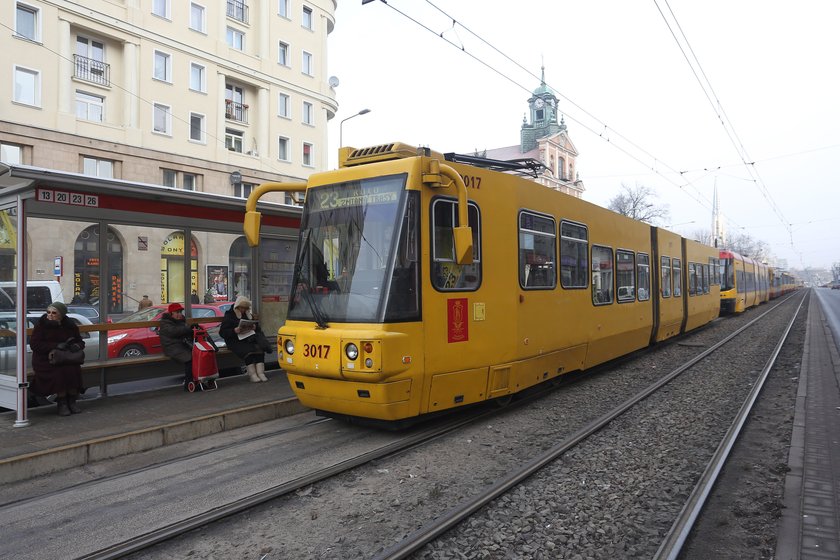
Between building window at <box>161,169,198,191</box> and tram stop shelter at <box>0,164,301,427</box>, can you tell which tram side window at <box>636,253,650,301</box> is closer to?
tram stop shelter at <box>0,164,301,427</box>

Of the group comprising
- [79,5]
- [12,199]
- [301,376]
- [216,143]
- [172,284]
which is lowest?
[301,376]

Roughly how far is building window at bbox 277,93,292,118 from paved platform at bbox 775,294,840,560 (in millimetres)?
32187

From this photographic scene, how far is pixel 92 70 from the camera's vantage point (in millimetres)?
26859

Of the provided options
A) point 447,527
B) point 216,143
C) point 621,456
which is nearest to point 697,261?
point 621,456

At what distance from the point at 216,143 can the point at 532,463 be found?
30387 mm

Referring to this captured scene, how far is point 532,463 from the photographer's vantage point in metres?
5.36

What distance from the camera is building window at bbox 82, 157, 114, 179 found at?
26.0m

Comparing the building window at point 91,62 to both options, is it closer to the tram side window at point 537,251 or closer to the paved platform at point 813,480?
the tram side window at point 537,251

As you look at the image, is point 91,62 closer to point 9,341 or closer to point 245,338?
point 245,338

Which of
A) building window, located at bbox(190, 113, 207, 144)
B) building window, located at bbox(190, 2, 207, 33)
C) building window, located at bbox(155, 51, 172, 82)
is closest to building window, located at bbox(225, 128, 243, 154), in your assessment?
building window, located at bbox(190, 113, 207, 144)

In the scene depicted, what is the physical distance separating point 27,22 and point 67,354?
81.4 ft

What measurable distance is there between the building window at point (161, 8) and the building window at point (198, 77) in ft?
8.53

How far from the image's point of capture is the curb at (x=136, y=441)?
5.23 m

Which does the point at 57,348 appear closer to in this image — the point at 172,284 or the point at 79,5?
the point at 172,284
